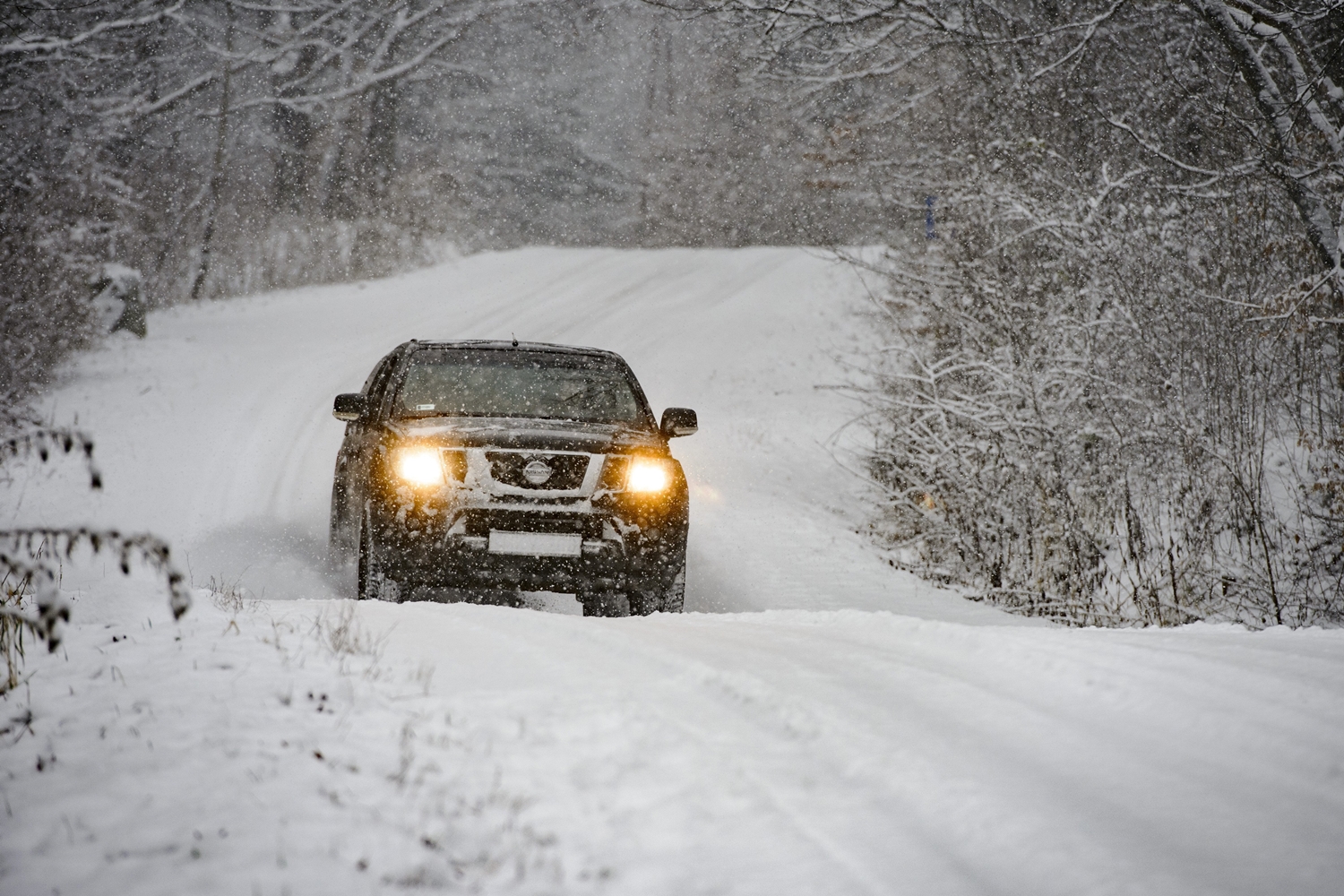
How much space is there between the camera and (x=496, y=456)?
19.3 ft

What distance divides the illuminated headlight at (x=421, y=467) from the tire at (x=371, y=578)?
1.23ft

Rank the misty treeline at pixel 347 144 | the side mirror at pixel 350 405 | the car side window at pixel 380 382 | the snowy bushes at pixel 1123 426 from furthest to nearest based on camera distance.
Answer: the misty treeline at pixel 347 144, the car side window at pixel 380 382, the side mirror at pixel 350 405, the snowy bushes at pixel 1123 426

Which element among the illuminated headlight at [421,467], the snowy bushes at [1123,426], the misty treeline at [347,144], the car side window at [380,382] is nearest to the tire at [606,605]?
the illuminated headlight at [421,467]

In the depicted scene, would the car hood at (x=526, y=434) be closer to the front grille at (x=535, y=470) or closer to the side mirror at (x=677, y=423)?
the front grille at (x=535, y=470)

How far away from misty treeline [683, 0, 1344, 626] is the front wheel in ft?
13.3

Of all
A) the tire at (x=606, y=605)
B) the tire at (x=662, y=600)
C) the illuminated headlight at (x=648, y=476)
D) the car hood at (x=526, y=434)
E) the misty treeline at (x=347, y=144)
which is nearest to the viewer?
the car hood at (x=526, y=434)

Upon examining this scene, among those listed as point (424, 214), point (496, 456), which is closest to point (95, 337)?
point (424, 214)

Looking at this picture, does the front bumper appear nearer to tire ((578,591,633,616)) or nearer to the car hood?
the car hood

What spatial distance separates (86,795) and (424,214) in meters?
27.3

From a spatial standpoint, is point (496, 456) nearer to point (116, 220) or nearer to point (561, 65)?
point (116, 220)

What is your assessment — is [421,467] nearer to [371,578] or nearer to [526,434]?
[526,434]

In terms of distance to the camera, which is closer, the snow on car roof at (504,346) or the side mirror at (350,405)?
the side mirror at (350,405)

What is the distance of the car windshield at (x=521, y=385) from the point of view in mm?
7066

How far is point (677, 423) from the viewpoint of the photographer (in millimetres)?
7004
